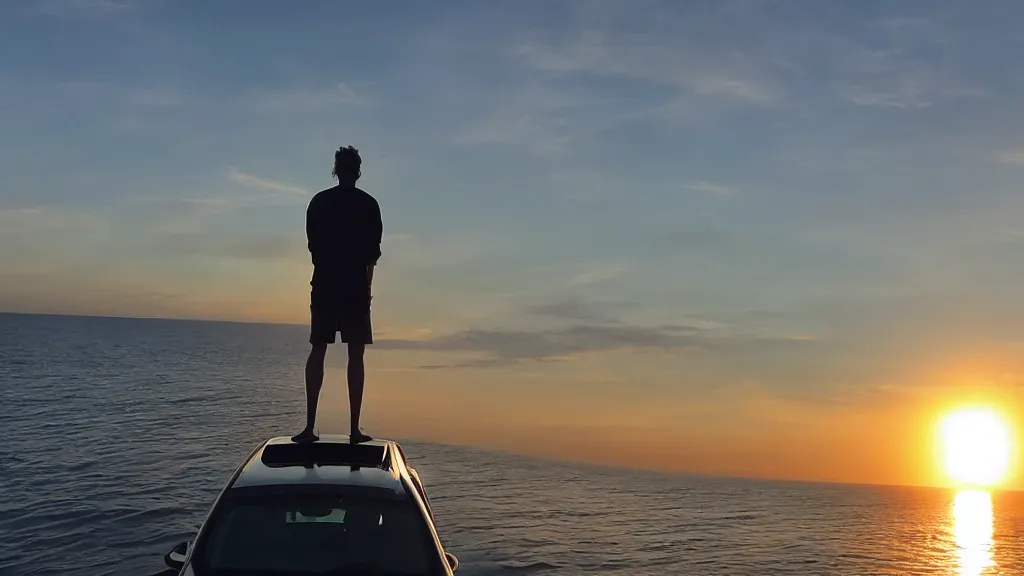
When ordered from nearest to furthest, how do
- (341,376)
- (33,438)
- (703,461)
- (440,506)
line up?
(440,506) → (703,461) → (33,438) → (341,376)

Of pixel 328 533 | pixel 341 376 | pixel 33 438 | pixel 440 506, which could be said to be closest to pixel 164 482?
pixel 440 506

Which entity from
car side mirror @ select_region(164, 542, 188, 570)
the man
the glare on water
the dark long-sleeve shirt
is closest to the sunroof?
car side mirror @ select_region(164, 542, 188, 570)

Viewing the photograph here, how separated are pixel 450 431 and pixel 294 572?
50.8 ft

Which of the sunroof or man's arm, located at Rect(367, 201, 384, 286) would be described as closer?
the sunroof

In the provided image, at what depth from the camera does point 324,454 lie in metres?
5.01

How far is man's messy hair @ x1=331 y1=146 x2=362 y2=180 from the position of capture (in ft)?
24.9

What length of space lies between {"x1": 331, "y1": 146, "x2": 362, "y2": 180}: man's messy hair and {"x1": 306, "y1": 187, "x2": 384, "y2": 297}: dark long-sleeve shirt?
18cm

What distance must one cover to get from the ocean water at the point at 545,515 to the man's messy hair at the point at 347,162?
4.51 metres

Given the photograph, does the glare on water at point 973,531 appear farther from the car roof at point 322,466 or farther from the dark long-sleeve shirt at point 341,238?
the car roof at point 322,466

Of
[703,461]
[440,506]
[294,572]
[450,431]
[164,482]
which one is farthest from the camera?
[450,431]

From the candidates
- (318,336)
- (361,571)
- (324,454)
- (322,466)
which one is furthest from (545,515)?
(361,571)

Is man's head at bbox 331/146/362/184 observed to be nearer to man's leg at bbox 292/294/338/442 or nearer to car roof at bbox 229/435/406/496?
man's leg at bbox 292/294/338/442

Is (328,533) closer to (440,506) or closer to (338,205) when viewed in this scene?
(338,205)

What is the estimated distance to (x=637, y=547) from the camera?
10.5m
